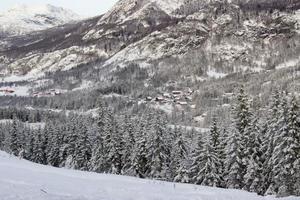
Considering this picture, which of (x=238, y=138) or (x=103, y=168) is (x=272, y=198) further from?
(x=103, y=168)

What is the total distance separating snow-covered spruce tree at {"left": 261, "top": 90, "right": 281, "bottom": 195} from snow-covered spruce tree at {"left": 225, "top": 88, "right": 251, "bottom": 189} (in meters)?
2.02

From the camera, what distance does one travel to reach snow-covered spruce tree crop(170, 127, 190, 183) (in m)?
58.5

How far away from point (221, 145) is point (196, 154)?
324 centimetres

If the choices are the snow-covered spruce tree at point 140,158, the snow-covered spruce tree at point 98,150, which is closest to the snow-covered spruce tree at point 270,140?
the snow-covered spruce tree at point 140,158

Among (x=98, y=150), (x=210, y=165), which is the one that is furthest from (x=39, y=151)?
(x=210, y=165)

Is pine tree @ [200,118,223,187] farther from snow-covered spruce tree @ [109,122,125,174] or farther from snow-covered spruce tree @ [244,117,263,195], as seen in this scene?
snow-covered spruce tree @ [109,122,125,174]

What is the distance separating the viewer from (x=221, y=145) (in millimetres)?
56219

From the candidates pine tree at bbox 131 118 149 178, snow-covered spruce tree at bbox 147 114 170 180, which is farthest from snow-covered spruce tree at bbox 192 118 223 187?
pine tree at bbox 131 118 149 178

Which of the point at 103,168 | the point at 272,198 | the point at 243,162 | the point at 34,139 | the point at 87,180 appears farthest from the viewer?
the point at 34,139

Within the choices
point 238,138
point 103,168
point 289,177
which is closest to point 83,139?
A: point 103,168

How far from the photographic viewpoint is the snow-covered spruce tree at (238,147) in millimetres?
49500

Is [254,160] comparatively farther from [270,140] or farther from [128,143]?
[128,143]

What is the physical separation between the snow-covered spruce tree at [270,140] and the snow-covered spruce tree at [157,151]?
15085mm

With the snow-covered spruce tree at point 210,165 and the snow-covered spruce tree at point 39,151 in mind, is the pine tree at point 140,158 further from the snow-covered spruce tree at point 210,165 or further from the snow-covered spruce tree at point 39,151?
the snow-covered spruce tree at point 39,151
